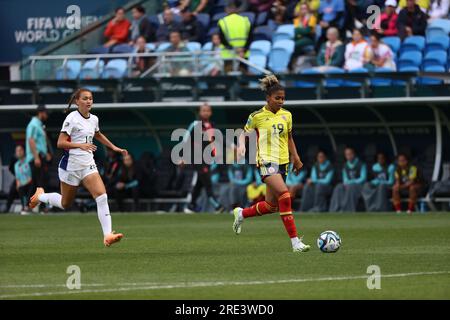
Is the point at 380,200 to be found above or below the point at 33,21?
below

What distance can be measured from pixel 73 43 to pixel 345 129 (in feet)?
22.3

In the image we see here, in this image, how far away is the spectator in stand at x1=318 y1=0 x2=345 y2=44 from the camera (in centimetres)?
2612

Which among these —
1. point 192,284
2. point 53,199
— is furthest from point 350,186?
point 192,284

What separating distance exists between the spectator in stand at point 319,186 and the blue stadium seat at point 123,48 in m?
5.46

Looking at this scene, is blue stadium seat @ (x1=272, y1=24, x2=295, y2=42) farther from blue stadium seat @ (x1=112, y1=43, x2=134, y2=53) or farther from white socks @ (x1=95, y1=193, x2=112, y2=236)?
white socks @ (x1=95, y1=193, x2=112, y2=236)

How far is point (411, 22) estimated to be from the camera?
2545 cm

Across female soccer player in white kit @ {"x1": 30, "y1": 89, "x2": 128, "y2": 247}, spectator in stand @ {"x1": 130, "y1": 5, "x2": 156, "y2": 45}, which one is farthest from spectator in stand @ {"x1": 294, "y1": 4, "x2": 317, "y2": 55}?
female soccer player in white kit @ {"x1": 30, "y1": 89, "x2": 128, "y2": 247}

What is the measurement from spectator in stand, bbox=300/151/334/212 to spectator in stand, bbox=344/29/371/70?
2.00 metres

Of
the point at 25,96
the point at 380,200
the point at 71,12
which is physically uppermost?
the point at 71,12

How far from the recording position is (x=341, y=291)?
9531 mm

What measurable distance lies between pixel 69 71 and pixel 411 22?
25.2 feet
